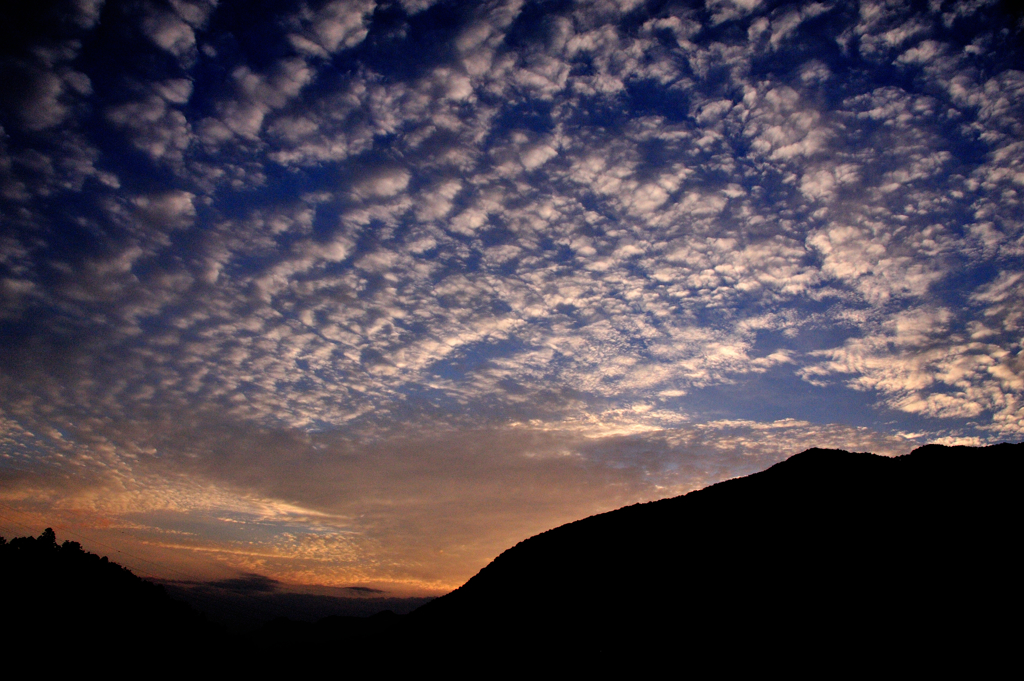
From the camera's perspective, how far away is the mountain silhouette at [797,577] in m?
20.1

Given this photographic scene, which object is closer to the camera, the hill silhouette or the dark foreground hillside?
the dark foreground hillside

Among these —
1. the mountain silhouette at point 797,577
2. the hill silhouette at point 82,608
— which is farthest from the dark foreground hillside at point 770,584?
the hill silhouette at point 82,608

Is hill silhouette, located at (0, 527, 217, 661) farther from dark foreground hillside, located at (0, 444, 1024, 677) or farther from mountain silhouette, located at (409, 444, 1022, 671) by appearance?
mountain silhouette, located at (409, 444, 1022, 671)

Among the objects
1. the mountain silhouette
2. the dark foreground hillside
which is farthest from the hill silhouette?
the mountain silhouette

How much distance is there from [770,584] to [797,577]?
4.66 ft

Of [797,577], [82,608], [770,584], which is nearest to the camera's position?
[797,577]

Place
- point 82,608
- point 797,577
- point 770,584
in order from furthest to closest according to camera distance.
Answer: point 82,608
point 770,584
point 797,577

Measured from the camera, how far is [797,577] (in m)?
25.4

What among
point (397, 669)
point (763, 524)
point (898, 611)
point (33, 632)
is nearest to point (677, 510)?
point (763, 524)

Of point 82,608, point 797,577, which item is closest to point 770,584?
point 797,577

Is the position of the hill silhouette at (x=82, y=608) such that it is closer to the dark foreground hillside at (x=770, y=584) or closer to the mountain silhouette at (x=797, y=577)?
the dark foreground hillside at (x=770, y=584)

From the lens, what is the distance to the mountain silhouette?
20.1 meters

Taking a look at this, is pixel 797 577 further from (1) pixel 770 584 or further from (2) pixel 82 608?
(2) pixel 82 608

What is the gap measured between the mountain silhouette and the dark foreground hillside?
0.08 m
